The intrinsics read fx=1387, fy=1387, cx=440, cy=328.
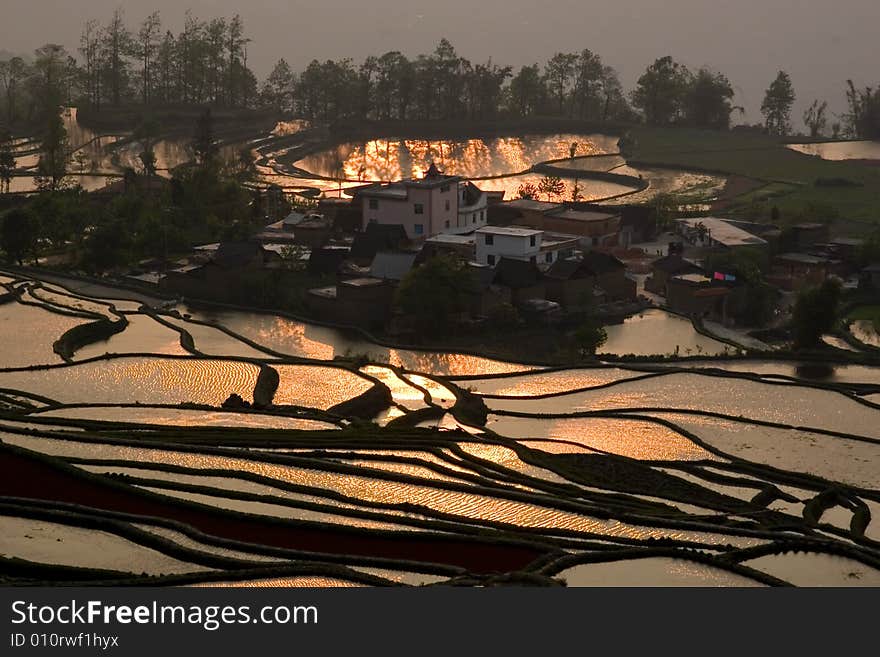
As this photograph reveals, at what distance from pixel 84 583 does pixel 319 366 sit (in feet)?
40.9

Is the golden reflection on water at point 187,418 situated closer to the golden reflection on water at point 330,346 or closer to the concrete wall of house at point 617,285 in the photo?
the golden reflection on water at point 330,346

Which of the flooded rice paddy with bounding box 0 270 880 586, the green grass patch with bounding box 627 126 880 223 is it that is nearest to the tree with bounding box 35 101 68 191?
the flooded rice paddy with bounding box 0 270 880 586

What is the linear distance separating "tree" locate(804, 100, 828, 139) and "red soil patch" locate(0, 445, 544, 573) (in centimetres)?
5163

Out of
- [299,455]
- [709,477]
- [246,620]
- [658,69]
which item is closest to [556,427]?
[709,477]

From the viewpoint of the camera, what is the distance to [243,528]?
14.5 m

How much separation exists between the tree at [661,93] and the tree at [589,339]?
3816 centimetres

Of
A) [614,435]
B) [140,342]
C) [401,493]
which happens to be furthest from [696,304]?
[401,493]

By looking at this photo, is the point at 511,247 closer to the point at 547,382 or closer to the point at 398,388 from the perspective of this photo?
the point at 547,382

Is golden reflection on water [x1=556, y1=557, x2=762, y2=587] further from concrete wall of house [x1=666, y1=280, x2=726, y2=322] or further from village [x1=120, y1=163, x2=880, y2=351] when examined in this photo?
concrete wall of house [x1=666, y1=280, x2=726, y2=322]

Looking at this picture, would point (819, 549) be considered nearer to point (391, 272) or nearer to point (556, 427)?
point (556, 427)

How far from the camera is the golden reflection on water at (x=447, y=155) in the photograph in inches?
2074

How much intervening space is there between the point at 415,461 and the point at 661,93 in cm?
4745

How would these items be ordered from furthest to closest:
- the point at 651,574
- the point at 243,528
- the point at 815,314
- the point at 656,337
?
the point at 656,337, the point at 815,314, the point at 243,528, the point at 651,574

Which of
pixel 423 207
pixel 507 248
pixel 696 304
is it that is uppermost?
pixel 423 207
